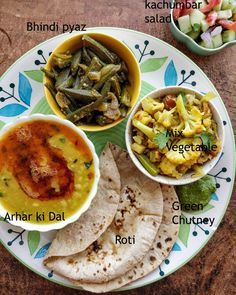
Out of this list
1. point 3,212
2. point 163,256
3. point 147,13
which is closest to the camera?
point 3,212

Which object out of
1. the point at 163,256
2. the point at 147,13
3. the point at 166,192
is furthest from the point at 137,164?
the point at 147,13

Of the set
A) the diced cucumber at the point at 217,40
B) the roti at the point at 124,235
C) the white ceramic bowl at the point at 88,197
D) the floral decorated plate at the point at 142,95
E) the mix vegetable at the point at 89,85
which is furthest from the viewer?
the diced cucumber at the point at 217,40

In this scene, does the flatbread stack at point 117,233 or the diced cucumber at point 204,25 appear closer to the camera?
the flatbread stack at point 117,233

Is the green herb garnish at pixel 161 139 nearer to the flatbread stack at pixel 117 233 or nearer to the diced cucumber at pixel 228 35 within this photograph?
the flatbread stack at pixel 117 233

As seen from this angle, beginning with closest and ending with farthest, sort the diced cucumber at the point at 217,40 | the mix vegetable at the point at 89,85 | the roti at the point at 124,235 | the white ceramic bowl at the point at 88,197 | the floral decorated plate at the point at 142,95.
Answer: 1. the white ceramic bowl at the point at 88,197
2. the mix vegetable at the point at 89,85
3. the roti at the point at 124,235
4. the floral decorated plate at the point at 142,95
5. the diced cucumber at the point at 217,40

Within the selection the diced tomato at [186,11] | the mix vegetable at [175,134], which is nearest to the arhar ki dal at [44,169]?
the mix vegetable at [175,134]

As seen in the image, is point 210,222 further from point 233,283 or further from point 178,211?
point 233,283

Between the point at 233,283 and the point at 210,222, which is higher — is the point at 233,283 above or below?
below

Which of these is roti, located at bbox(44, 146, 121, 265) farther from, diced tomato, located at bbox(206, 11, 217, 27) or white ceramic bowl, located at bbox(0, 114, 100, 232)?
diced tomato, located at bbox(206, 11, 217, 27)
